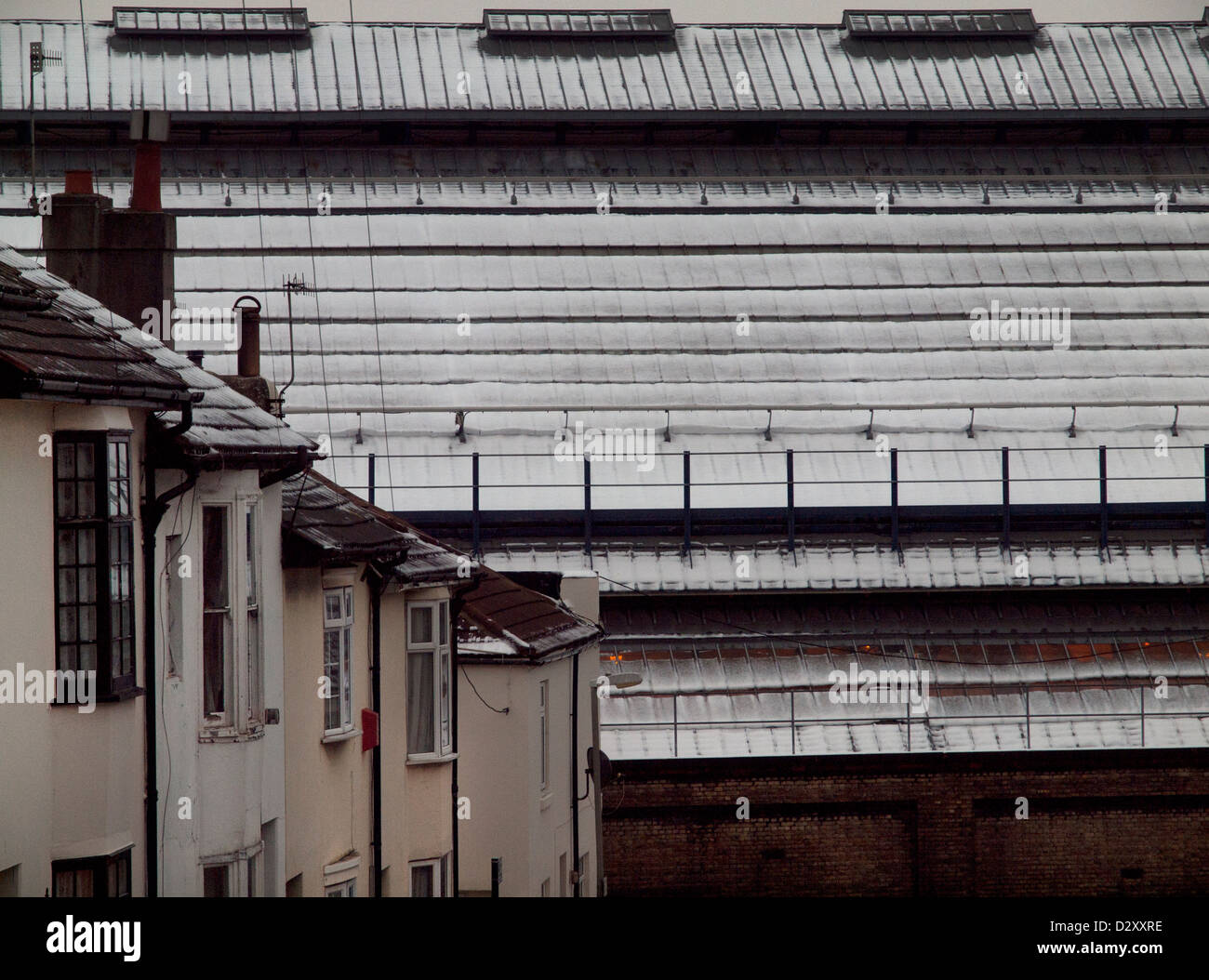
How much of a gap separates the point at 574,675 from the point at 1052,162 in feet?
73.3

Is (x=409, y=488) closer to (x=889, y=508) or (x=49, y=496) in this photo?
(x=889, y=508)

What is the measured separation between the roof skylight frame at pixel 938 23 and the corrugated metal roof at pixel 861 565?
15.7 metres

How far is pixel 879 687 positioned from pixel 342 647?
1580cm

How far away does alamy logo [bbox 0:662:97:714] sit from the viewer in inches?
396

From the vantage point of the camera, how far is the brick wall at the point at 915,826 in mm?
27688

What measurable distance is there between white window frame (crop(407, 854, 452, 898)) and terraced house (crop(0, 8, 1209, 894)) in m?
8.03

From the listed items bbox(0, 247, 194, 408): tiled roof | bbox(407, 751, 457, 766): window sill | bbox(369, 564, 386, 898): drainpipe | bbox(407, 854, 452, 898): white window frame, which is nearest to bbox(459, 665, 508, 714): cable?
bbox(407, 751, 457, 766): window sill

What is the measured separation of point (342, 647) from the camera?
15.7 meters

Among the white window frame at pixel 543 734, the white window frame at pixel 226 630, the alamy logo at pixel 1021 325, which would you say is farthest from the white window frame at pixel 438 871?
the alamy logo at pixel 1021 325

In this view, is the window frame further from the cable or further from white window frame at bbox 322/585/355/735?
the cable

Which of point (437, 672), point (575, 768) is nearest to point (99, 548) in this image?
point (437, 672)

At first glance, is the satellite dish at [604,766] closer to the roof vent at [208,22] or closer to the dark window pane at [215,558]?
the dark window pane at [215,558]
